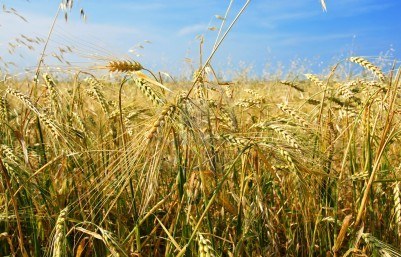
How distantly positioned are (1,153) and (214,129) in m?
0.85

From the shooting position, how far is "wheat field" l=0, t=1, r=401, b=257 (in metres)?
1.22

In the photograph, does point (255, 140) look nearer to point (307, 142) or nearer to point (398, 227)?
point (307, 142)

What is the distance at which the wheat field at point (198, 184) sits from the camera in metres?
1.22

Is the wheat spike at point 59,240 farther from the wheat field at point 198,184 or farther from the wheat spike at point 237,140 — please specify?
the wheat spike at point 237,140

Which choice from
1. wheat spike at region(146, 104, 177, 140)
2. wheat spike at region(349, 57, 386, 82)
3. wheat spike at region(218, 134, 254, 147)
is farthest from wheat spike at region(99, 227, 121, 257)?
wheat spike at region(349, 57, 386, 82)

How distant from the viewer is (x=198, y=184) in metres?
1.34

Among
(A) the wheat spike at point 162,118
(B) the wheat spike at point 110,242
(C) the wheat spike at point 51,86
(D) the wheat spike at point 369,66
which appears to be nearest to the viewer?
(A) the wheat spike at point 162,118

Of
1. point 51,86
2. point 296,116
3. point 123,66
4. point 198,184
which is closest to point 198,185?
point 198,184

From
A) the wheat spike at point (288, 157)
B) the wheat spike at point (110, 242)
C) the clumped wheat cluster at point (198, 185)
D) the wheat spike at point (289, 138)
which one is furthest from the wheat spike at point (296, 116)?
the wheat spike at point (110, 242)

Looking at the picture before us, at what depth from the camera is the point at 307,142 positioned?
1602mm

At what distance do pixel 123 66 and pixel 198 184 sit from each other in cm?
45


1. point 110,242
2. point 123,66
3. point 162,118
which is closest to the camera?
point 162,118

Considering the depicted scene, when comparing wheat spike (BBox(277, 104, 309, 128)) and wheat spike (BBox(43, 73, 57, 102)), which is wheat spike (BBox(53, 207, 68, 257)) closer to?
wheat spike (BBox(43, 73, 57, 102))

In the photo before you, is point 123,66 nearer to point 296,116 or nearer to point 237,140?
point 237,140
